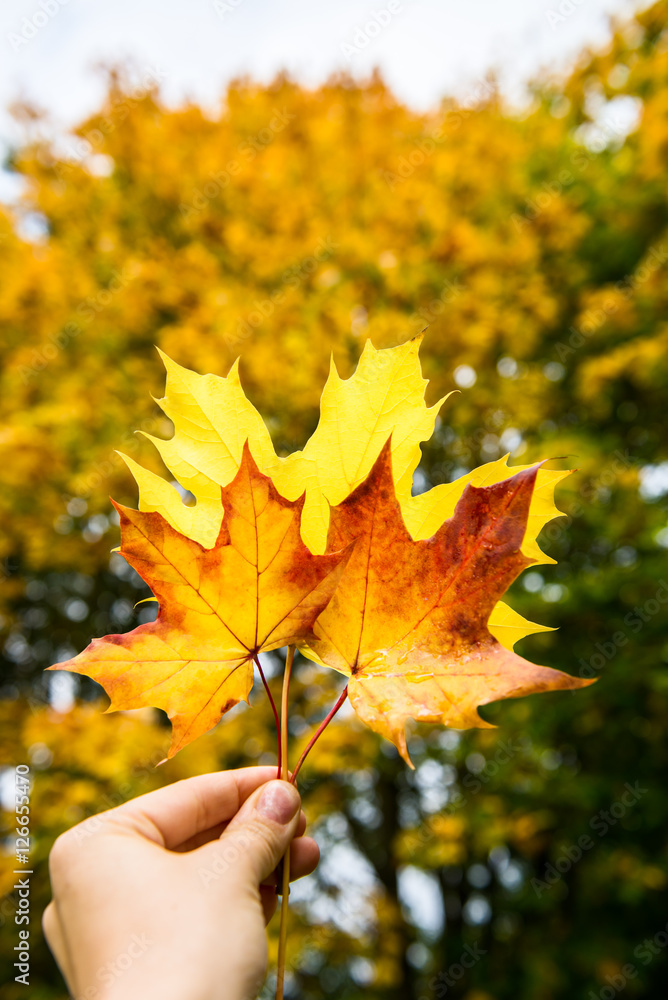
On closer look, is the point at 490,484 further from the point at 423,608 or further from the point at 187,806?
the point at 187,806

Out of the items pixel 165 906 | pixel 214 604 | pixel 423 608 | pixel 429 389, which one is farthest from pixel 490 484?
pixel 429 389

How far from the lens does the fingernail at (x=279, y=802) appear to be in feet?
2.40

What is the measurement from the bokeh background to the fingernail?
7.12ft

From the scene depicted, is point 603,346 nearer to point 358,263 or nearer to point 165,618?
point 358,263

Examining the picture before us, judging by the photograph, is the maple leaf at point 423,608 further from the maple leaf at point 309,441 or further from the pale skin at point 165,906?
the pale skin at point 165,906

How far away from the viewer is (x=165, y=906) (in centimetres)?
70

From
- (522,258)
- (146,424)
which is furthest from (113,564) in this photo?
(522,258)

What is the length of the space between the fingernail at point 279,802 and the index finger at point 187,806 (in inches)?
5.6

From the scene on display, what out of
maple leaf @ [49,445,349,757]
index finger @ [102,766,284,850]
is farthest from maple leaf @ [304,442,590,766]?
index finger @ [102,766,284,850]

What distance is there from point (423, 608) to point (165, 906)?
43 cm

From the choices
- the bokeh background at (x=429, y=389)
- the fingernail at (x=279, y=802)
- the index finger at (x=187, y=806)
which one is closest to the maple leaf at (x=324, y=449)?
the fingernail at (x=279, y=802)

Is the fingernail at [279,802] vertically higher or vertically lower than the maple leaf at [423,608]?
lower

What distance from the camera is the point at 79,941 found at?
2.43ft

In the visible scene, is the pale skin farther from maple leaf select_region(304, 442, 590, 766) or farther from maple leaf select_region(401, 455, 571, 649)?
maple leaf select_region(401, 455, 571, 649)
